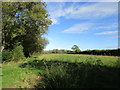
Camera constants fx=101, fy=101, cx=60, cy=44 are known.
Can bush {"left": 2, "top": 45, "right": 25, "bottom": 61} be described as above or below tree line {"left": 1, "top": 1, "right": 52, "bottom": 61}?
below

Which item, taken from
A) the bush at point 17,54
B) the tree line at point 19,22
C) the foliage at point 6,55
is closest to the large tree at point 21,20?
the tree line at point 19,22

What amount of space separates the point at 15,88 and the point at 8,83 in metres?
0.64

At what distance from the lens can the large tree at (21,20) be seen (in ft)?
37.4

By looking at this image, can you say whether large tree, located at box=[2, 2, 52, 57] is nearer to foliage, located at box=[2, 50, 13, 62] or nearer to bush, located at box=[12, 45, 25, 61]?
bush, located at box=[12, 45, 25, 61]

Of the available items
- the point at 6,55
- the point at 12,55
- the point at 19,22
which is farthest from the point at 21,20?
the point at 6,55

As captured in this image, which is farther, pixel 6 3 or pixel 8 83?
pixel 6 3

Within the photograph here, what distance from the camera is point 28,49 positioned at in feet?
51.7

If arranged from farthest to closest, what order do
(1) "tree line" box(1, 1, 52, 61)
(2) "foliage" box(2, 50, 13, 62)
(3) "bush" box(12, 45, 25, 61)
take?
(1) "tree line" box(1, 1, 52, 61) → (3) "bush" box(12, 45, 25, 61) → (2) "foliage" box(2, 50, 13, 62)

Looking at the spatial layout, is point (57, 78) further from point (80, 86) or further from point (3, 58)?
point (3, 58)

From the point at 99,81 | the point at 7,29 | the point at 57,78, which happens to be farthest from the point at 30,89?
the point at 7,29

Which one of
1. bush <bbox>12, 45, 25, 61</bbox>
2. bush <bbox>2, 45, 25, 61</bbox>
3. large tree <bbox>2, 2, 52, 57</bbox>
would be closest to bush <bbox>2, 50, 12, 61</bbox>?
bush <bbox>2, 45, 25, 61</bbox>

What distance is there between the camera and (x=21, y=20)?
12.3 meters

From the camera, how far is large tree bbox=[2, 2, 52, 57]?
1140cm

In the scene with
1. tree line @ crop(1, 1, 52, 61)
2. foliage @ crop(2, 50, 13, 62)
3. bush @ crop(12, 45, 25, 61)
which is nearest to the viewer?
foliage @ crop(2, 50, 13, 62)
